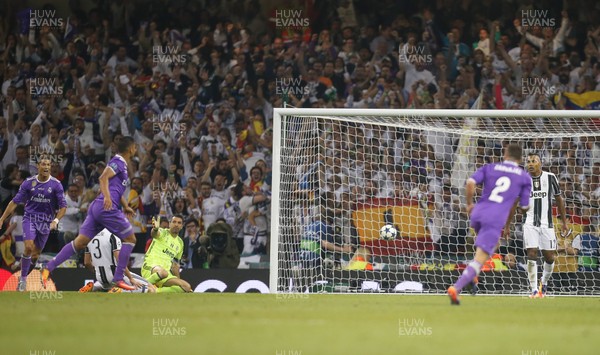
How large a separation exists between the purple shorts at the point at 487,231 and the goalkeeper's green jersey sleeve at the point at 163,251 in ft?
22.9

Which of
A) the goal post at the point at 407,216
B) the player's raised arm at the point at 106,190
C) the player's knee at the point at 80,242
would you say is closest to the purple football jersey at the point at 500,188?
the goal post at the point at 407,216

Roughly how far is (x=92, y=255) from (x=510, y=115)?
24.3ft

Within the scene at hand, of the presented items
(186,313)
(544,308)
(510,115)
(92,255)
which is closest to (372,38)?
(510,115)

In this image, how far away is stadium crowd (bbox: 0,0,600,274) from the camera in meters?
20.0

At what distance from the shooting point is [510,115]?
15.5 metres

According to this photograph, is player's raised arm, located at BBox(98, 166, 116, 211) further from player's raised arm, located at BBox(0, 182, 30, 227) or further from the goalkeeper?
player's raised arm, located at BBox(0, 182, 30, 227)

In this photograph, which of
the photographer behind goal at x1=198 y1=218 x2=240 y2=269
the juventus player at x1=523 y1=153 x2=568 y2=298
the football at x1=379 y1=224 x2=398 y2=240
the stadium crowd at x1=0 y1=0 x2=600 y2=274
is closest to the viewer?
the juventus player at x1=523 y1=153 x2=568 y2=298

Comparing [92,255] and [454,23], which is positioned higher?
[454,23]

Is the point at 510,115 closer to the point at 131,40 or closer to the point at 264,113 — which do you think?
the point at 264,113

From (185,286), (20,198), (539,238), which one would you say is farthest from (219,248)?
(539,238)

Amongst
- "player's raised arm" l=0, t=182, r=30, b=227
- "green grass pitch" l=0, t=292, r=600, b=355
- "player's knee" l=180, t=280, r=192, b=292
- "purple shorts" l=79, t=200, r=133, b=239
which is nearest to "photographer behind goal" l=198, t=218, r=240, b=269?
"player's knee" l=180, t=280, r=192, b=292

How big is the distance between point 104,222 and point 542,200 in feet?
22.7

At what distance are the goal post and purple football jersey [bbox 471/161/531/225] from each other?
4942 mm

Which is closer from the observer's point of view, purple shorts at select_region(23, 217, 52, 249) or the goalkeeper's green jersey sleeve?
purple shorts at select_region(23, 217, 52, 249)
